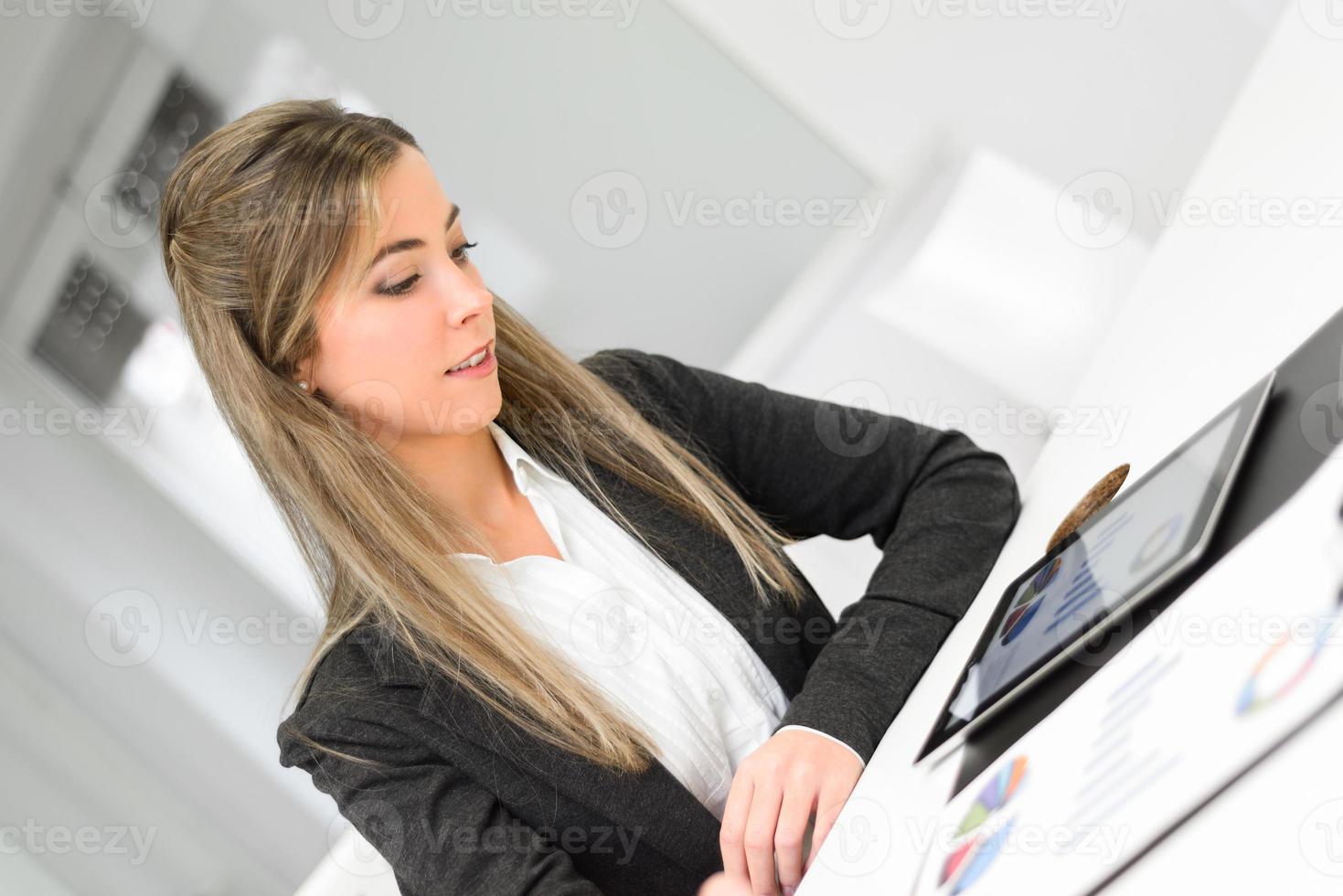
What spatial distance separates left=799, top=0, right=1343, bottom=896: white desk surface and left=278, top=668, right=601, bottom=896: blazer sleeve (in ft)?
0.97

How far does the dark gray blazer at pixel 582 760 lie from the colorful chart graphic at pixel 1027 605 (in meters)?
0.16

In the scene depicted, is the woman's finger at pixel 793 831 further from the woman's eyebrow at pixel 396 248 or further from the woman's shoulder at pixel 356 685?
the woman's eyebrow at pixel 396 248

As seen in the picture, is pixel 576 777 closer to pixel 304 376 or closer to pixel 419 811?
pixel 419 811

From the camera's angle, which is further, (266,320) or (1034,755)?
(266,320)

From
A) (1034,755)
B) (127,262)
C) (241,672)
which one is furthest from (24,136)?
(1034,755)

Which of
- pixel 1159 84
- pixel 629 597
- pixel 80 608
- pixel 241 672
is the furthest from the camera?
pixel 1159 84

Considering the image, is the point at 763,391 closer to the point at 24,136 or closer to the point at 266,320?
the point at 266,320

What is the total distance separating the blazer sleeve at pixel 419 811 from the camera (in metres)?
0.83

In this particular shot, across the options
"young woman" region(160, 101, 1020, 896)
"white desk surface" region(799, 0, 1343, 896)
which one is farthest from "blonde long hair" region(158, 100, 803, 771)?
"white desk surface" region(799, 0, 1343, 896)

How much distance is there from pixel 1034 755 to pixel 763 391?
2.30ft

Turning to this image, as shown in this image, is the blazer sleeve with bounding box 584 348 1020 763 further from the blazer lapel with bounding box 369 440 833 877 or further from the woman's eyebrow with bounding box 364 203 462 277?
the woman's eyebrow with bounding box 364 203 462 277

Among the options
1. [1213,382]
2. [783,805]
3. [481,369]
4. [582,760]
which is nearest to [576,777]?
[582,760]

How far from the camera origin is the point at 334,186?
0.88 metres

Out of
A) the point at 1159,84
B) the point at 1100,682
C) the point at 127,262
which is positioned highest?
the point at 1159,84
